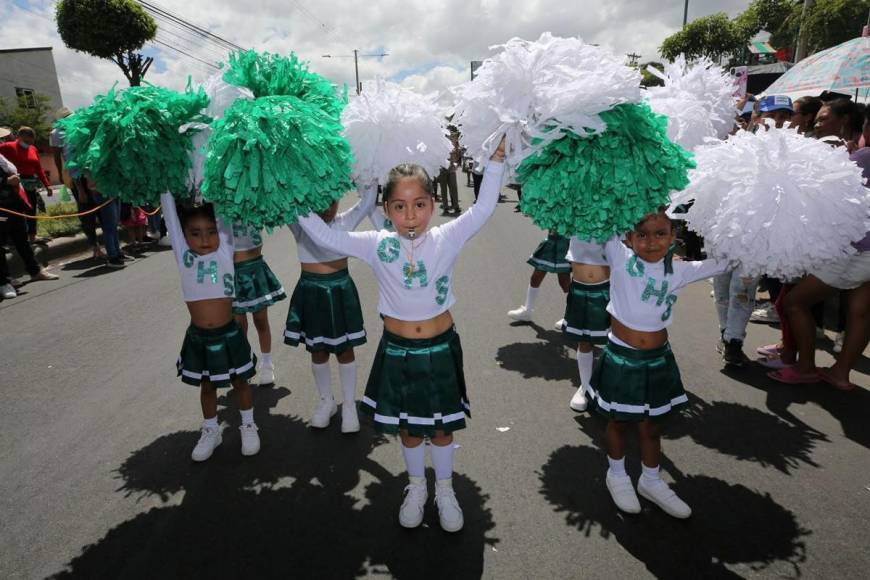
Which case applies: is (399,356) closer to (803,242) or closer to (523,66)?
(523,66)

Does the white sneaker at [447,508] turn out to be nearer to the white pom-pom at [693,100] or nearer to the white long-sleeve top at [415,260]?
the white long-sleeve top at [415,260]

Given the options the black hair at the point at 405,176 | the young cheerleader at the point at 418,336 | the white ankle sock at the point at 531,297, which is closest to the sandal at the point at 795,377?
the white ankle sock at the point at 531,297

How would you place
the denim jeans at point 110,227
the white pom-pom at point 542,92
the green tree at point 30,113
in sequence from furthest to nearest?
the green tree at point 30,113 → the denim jeans at point 110,227 → the white pom-pom at point 542,92

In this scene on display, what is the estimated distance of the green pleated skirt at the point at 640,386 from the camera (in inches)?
102

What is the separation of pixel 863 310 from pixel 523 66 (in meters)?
3.37

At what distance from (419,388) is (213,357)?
4.52 ft

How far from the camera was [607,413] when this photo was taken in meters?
2.65

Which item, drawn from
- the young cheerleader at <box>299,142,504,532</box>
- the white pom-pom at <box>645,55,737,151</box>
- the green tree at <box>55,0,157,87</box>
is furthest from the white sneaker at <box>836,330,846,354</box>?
the green tree at <box>55,0,157,87</box>

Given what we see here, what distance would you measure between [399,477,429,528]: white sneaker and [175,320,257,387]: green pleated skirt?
126 centimetres

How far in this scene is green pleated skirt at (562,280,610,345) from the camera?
142 inches

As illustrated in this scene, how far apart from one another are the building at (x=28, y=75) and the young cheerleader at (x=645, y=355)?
3915 cm

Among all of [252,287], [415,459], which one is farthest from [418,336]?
[252,287]

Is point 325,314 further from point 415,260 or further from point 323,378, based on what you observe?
point 415,260

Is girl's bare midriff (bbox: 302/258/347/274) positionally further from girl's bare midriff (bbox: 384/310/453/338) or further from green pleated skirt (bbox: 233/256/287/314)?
girl's bare midriff (bbox: 384/310/453/338)
